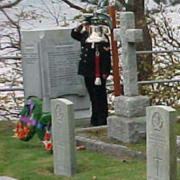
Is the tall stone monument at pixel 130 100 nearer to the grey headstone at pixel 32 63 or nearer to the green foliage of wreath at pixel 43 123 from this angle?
the green foliage of wreath at pixel 43 123

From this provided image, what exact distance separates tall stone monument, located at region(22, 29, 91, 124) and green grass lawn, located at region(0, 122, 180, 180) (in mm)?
1372

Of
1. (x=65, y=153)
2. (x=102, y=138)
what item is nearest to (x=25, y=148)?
(x=102, y=138)

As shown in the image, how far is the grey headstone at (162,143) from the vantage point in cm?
714

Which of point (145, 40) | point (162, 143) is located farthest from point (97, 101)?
point (145, 40)

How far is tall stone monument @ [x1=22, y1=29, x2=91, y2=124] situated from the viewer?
37.4 feet

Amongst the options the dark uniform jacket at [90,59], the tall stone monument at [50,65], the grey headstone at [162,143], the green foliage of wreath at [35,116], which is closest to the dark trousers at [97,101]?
the dark uniform jacket at [90,59]

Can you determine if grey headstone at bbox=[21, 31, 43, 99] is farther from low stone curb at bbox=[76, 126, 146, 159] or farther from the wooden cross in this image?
the wooden cross

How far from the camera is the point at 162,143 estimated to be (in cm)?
722

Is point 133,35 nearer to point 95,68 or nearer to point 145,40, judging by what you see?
point 95,68

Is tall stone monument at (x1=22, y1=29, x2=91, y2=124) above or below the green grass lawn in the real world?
above

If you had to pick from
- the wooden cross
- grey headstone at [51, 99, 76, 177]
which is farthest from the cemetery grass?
the wooden cross

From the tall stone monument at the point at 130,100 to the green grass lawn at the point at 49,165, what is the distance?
488 millimetres

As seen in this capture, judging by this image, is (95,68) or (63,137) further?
(95,68)

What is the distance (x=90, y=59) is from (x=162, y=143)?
13.4 ft
